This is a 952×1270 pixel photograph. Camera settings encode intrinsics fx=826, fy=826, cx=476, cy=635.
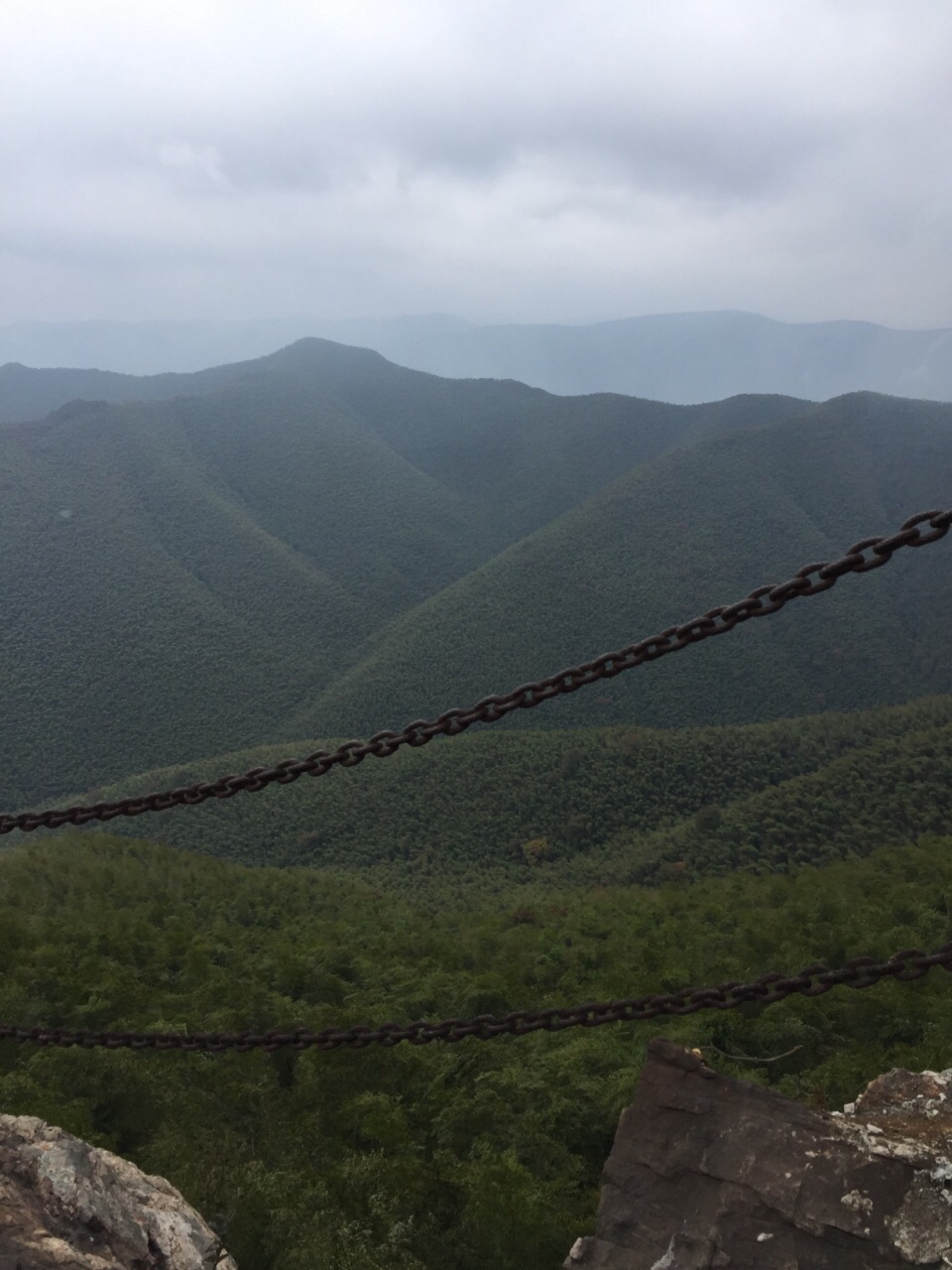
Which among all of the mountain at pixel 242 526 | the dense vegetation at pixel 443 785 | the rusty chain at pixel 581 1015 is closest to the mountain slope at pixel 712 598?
the dense vegetation at pixel 443 785

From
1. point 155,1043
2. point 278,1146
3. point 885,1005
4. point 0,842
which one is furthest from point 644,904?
point 0,842

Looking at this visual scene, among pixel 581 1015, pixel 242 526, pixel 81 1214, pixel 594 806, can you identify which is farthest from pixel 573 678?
pixel 242 526

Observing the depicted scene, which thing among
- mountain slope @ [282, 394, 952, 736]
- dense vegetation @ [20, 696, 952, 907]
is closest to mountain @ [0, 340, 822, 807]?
mountain slope @ [282, 394, 952, 736]

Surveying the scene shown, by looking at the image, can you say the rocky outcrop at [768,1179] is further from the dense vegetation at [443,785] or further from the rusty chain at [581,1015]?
the dense vegetation at [443,785]

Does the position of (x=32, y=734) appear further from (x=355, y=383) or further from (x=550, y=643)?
(x=355, y=383)

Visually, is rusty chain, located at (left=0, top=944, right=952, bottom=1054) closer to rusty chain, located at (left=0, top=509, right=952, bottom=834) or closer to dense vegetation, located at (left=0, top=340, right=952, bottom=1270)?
rusty chain, located at (left=0, top=509, right=952, bottom=834)
